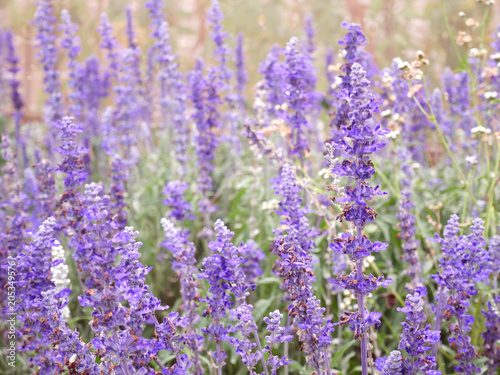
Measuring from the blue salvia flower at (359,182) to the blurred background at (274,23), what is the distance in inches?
280

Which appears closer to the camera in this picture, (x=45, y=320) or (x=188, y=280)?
(x=45, y=320)

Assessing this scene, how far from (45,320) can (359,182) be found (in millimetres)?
1468

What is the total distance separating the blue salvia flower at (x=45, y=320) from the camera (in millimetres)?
2162

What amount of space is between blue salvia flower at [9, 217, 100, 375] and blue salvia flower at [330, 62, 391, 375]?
3.70ft

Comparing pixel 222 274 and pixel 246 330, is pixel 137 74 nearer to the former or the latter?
pixel 222 274

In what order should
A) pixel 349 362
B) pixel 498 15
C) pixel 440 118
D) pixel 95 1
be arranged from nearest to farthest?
pixel 349 362
pixel 440 118
pixel 498 15
pixel 95 1

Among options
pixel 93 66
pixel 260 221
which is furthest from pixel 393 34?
pixel 260 221

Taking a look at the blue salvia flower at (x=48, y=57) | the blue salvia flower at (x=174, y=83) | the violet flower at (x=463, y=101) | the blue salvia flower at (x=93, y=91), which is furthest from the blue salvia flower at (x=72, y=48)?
the violet flower at (x=463, y=101)

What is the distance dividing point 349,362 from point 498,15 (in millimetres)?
10725

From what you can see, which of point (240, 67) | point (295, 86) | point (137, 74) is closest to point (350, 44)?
point (295, 86)

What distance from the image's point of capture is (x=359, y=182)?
213cm

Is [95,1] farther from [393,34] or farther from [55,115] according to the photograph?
[55,115]

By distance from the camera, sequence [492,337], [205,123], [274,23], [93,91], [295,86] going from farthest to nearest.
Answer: [274,23] → [93,91] → [205,123] → [295,86] → [492,337]

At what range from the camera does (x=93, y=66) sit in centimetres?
647
